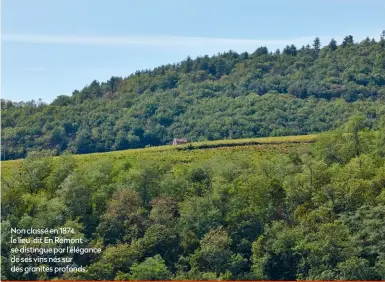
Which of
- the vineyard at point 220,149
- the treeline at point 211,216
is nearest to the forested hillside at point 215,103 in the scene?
the vineyard at point 220,149

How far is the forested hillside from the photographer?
110062 millimetres

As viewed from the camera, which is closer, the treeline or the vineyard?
the treeline

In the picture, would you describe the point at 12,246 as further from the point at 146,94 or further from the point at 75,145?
the point at 146,94

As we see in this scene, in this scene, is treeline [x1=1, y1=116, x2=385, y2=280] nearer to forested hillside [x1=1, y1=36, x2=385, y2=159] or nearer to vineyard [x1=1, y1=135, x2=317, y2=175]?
vineyard [x1=1, y1=135, x2=317, y2=175]

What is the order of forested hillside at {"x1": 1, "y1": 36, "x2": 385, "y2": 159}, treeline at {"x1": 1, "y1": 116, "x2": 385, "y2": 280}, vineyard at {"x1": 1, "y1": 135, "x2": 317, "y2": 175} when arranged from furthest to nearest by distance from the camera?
forested hillside at {"x1": 1, "y1": 36, "x2": 385, "y2": 159}
vineyard at {"x1": 1, "y1": 135, "x2": 317, "y2": 175}
treeline at {"x1": 1, "y1": 116, "x2": 385, "y2": 280}

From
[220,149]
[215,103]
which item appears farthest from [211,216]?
[215,103]

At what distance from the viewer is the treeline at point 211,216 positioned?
42344 millimetres

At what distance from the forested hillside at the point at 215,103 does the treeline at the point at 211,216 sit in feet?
132

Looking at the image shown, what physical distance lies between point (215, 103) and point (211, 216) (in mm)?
78597

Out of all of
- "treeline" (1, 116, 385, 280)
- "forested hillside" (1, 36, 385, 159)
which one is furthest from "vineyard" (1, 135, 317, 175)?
"treeline" (1, 116, 385, 280)

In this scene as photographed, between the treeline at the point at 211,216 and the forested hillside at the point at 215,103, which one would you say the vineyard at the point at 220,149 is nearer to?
the forested hillside at the point at 215,103

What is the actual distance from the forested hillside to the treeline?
40105 millimetres

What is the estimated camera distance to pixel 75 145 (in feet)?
363

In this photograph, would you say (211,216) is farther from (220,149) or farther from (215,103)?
(215,103)
